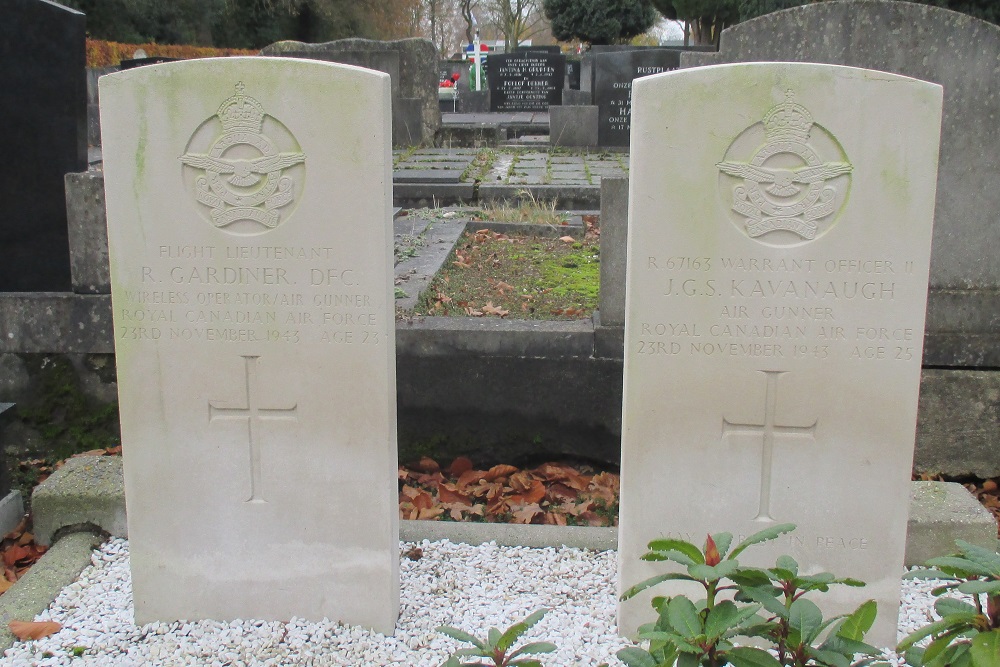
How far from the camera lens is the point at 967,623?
1.54 meters

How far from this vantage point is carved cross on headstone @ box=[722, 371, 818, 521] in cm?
280

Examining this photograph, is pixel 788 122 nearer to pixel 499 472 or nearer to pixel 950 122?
pixel 950 122

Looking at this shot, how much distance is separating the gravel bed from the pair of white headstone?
95 mm

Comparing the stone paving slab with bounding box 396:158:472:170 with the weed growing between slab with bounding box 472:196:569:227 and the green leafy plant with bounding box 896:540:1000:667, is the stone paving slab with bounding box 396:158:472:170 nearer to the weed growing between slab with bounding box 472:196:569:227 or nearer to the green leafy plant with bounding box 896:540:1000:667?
the weed growing between slab with bounding box 472:196:569:227

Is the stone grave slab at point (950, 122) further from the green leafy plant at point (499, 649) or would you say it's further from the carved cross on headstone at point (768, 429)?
the green leafy plant at point (499, 649)

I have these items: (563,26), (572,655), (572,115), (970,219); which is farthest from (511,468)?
(563,26)

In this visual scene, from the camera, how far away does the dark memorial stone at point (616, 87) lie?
41.1ft

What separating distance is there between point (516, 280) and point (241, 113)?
10.7ft

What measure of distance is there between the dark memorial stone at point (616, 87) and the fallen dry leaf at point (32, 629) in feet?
34.6

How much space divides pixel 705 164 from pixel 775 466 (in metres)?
0.96

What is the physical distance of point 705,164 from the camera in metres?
2.64

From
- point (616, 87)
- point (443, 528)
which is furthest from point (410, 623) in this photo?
point (616, 87)

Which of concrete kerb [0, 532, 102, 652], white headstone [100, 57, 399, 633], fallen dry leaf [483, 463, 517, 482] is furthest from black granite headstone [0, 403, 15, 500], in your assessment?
fallen dry leaf [483, 463, 517, 482]

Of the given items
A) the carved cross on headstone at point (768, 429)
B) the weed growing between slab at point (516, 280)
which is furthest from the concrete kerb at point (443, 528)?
the weed growing between slab at point (516, 280)
